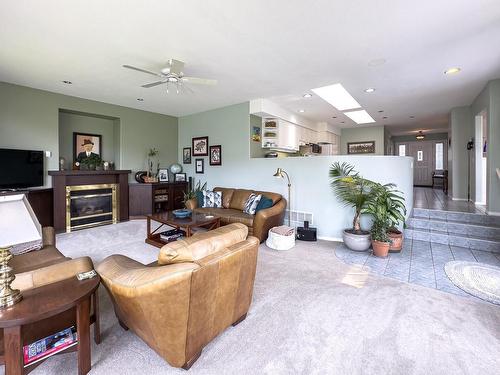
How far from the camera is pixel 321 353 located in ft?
5.63

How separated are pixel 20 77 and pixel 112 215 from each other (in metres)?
3.00

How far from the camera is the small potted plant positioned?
11.6ft

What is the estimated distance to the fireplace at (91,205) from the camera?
5.06 meters

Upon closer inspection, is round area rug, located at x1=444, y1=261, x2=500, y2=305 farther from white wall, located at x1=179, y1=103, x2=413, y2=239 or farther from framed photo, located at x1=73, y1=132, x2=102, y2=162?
framed photo, located at x1=73, y1=132, x2=102, y2=162

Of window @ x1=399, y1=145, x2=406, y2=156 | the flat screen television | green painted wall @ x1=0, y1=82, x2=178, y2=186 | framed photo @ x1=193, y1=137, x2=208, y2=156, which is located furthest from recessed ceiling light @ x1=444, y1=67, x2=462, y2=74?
window @ x1=399, y1=145, x2=406, y2=156

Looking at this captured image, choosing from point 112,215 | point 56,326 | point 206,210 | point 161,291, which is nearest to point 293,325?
point 161,291

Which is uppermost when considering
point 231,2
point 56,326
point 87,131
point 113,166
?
point 231,2

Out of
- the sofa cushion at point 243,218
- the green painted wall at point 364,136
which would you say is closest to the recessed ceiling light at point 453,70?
the sofa cushion at point 243,218

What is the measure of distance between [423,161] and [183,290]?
1219 centimetres

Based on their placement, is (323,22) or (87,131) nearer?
(323,22)

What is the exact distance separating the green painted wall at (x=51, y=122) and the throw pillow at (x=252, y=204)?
3225mm

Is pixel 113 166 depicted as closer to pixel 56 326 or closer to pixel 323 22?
pixel 56 326

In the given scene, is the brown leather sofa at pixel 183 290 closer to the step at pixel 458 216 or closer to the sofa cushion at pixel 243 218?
the sofa cushion at pixel 243 218

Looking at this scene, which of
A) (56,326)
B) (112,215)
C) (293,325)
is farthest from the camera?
(112,215)
